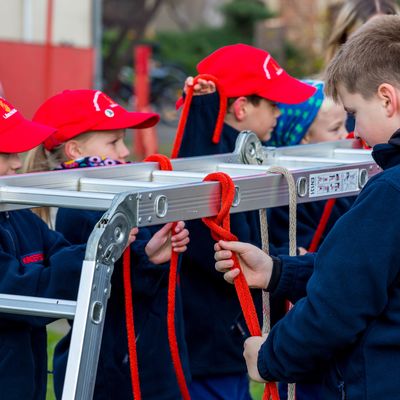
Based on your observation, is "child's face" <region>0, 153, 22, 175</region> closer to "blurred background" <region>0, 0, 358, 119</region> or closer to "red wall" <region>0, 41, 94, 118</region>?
"blurred background" <region>0, 0, 358, 119</region>

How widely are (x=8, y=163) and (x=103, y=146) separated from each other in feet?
2.12

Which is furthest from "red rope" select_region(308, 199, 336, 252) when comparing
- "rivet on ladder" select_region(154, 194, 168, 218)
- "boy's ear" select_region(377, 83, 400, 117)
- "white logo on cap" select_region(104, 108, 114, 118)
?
"rivet on ladder" select_region(154, 194, 168, 218)

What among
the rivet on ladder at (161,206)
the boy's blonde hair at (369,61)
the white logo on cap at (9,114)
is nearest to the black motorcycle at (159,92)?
the white logo on cap at (9,114)

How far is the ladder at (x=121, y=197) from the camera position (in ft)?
6.58

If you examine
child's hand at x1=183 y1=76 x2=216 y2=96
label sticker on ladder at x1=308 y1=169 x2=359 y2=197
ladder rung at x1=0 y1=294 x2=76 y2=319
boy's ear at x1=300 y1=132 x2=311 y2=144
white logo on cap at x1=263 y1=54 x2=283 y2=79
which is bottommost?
ladder rung at x1=0 y1=294 x2=76 y2=319

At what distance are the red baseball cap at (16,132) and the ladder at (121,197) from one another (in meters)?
0.34

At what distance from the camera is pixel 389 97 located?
230 centimetres

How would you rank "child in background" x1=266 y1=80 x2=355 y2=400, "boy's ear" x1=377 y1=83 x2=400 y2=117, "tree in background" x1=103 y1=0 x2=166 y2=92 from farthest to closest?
"tree in background" x1=103 y1=0 x2=166 y2=92
"child in background" x1=266 y1=80 x2=355 y2=400
"boy's ear" x1=377 y1=83 x2=400 y2=117

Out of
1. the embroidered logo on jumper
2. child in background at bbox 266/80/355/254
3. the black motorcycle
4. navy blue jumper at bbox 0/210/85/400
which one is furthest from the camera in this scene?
the black motorcycle

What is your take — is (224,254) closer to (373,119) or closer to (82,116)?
(373,119)

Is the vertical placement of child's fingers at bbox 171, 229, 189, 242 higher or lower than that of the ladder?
lower

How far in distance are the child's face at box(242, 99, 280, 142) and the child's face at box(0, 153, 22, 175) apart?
110 centimetres

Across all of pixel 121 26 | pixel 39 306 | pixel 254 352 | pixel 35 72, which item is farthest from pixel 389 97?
pixel 121 26

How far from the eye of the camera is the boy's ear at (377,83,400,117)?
2295 millimetres
